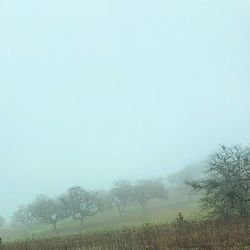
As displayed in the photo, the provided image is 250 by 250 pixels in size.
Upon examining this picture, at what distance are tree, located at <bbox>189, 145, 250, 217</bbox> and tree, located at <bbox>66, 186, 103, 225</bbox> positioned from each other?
61.8 metres

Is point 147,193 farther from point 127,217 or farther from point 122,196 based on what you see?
point 127,217

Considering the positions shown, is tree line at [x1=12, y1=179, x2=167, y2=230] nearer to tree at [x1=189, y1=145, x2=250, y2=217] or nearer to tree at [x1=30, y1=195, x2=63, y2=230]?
tree at [x1=30, y1=195, x2=63, y2=230]

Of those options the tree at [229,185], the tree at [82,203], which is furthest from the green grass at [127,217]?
the tree at [229,185]

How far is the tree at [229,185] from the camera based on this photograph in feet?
115

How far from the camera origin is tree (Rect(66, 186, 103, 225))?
317 feet

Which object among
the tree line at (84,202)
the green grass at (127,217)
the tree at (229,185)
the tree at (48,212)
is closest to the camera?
the tree at (229,185)

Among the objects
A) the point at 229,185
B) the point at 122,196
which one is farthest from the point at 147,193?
the point at 229,185

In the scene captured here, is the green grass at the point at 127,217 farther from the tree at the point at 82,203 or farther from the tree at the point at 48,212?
the tree at the point at 82,203

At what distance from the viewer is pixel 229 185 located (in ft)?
117

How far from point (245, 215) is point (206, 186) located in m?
3.65

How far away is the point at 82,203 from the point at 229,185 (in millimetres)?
66152

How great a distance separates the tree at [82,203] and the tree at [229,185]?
61.8 m

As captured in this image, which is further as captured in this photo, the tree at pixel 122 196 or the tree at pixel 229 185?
the tree at pixel 122 196

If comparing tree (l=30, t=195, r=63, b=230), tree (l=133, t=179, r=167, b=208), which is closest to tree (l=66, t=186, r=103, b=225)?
tree (l=30, t=195, r=63, b=230)
